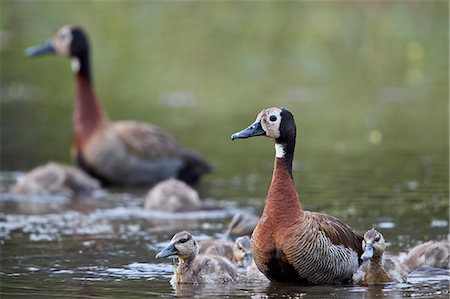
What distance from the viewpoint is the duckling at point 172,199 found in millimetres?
15312

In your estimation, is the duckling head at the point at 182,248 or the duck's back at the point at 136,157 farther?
the duck's back at the point at 136,157

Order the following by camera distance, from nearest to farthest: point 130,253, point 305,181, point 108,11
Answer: point 130,253 < point 305,181 < point 108,11

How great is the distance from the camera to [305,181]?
55.5 ft

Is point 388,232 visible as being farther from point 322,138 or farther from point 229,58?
point 229,58

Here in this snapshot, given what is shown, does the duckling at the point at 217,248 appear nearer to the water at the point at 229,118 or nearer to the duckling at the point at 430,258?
the water at the point at 229,118

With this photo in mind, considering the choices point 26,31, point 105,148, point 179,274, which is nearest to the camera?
point 179,274

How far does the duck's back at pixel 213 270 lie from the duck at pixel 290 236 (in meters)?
0.46

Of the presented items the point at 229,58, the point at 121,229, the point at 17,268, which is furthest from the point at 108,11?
the point at 17,268

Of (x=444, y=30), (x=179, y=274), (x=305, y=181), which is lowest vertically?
(x=179, y=274)

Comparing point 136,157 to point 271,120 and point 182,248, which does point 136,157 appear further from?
point 271,120

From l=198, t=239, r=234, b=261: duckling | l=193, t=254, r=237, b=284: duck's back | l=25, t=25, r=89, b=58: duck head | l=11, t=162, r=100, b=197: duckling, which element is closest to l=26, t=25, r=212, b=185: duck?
l=25, t=25, r=89, b=58: duck head

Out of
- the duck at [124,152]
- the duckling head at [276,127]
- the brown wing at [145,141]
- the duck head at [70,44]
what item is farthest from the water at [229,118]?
the duck head at [70,44]

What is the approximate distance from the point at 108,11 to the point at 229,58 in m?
7.57

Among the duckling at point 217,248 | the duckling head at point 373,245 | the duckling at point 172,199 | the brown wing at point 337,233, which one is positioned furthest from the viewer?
the duckling at point 172,199
